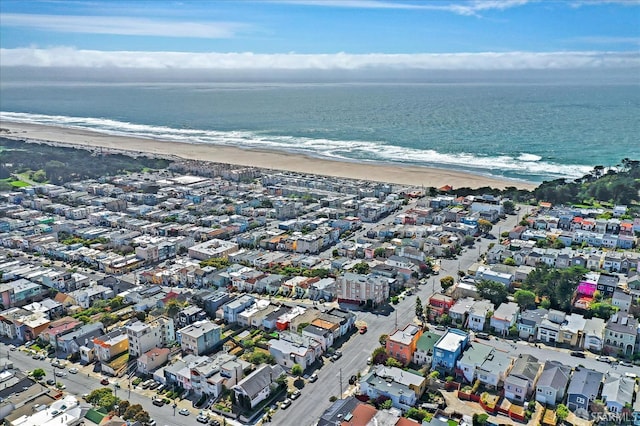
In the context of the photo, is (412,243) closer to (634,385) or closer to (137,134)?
(634,385)

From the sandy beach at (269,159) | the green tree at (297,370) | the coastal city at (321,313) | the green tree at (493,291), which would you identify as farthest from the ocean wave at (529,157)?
the green tree at (297,370)

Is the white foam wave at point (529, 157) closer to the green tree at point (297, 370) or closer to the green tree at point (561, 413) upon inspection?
the green tree at point (561, 413)

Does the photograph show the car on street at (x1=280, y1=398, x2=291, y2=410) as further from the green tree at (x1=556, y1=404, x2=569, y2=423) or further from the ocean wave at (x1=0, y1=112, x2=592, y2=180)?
the ocean wave at (x1=0, y1=112, x2=592, y2=180)

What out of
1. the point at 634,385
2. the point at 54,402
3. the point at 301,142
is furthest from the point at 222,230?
the point at 301,142

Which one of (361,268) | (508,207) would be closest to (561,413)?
(361,268)

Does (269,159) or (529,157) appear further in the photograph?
(269,159)

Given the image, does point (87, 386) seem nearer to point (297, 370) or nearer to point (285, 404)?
point (285, 404)
